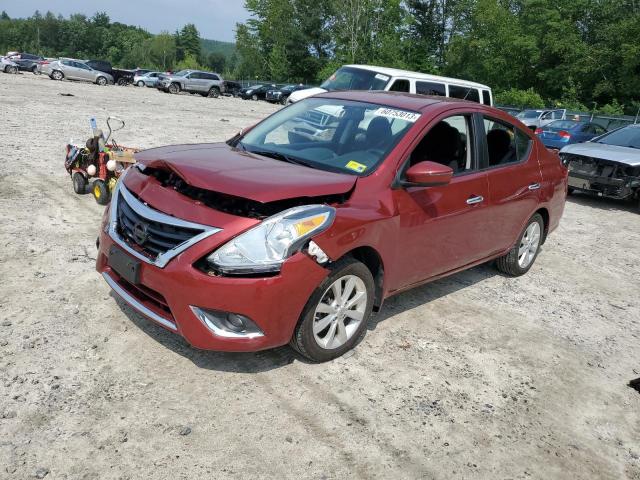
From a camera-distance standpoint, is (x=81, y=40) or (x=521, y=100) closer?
(x=521, y=100)

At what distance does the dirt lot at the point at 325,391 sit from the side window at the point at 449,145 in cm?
124

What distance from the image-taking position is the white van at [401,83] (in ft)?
35.8

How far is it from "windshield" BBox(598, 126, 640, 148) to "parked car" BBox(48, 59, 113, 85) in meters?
34.7

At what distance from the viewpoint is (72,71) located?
121 feet

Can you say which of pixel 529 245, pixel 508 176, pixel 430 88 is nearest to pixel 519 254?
pixel 529 245

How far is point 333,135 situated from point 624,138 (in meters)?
9.17

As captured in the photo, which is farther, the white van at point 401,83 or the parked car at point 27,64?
the parked car at point 27,64

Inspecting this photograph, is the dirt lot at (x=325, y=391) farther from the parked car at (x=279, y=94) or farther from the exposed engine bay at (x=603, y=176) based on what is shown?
the parked car at (x=279, y=94)

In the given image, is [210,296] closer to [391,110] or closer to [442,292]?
[391,110]

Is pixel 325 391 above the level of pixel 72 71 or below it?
below

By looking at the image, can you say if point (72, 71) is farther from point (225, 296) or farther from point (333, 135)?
point (225, 296)

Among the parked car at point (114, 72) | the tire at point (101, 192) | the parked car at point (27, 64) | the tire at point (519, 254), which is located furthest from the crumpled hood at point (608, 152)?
the parked car at point (27, 64)

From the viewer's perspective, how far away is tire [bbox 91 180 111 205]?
261 inches

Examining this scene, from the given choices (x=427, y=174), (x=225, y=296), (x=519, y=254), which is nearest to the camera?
(x=225, y=296)
